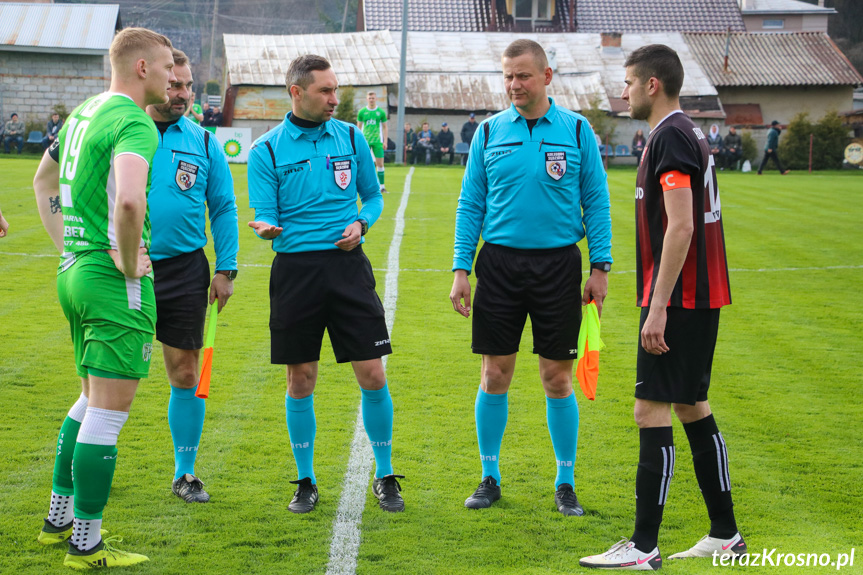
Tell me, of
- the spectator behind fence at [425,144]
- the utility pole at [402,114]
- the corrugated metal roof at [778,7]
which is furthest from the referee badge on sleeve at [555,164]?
the corrugated metal roof at [778,7]

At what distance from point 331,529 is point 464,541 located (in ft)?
2.04

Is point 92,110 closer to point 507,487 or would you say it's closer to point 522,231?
point 522,231

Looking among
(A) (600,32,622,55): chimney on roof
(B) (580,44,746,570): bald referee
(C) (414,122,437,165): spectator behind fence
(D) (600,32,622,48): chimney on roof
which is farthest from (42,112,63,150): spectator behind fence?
(B) (580,44,746,570): bald referee

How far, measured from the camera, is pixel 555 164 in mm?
4312

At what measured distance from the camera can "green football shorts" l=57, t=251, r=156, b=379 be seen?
11.1 ft

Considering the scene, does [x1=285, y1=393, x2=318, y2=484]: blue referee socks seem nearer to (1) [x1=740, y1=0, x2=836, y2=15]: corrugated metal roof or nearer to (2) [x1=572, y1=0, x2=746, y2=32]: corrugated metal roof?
(2) [x1=572, y1=0, x2=746, y2=32]: corrugated metal roof

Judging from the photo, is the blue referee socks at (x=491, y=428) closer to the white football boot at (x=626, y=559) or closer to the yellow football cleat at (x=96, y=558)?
the white football boot at (x=626, y=559)

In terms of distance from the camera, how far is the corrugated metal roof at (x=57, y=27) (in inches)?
1302

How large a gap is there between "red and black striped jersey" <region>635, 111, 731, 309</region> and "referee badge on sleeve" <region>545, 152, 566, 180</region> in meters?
0.72

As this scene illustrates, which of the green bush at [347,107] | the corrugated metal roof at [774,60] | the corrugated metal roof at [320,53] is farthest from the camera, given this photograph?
the corrugated metal roof at [774,60]

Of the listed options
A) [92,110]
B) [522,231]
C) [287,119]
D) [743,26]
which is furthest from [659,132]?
[743,26]

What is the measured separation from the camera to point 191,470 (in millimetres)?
4461

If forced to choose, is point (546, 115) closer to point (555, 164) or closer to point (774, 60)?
point (555, 164)

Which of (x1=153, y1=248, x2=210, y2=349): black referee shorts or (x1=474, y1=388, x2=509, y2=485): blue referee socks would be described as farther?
(x1=474, y1=388, x2=509, y2=485): blue referee socks
